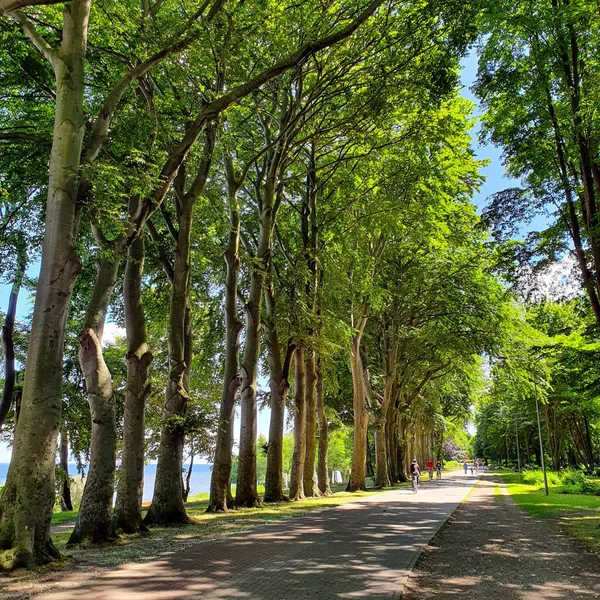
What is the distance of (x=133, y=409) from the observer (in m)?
11.9

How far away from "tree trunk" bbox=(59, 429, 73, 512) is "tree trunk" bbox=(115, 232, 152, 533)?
11515mm

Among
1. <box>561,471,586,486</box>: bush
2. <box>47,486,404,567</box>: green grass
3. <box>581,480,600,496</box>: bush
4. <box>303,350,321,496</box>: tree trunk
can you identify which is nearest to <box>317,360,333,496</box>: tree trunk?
<box>303,350,321,496</box>: tree trunk

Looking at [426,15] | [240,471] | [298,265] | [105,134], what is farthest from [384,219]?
[105,134]

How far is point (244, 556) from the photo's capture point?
349 inches

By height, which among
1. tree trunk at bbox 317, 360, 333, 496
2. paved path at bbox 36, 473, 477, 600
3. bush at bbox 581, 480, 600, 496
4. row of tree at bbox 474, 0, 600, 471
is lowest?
bush at bbox 581, 480, 600, 496

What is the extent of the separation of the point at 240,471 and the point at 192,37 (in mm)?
13103

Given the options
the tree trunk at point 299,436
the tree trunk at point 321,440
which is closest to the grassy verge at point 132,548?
the tree trunk at point 299,436

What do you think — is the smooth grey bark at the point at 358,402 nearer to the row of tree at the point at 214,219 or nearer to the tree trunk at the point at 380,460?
the row of tree at the point at 214,219

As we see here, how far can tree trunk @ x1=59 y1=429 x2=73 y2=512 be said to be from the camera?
22650 millimetres

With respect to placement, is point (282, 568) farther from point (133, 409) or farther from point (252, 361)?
point (252, 361)

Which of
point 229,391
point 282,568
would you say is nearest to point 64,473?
point 229,391

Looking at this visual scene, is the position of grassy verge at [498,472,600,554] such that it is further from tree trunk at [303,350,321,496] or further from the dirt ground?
tree trunk at [303,350,321,496]

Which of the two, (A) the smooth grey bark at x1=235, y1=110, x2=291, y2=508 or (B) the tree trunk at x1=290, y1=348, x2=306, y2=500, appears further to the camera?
(B) the tree trunk at x1=290, y1=348, x2=306, y2=500

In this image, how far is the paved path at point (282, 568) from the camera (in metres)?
6.53
